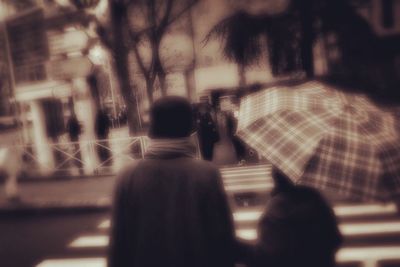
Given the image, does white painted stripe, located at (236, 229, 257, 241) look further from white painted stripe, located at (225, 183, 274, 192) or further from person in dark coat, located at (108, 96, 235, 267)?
person in dark coat, located at (108, 96, 235, 267)

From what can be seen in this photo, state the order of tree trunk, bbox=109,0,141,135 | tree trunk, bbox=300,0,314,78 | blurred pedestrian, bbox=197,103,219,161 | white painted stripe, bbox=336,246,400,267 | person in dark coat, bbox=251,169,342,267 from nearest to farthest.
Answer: person in dark coat, bbox=251,169,342,267
white painted stripe, bbox=336,246,400,267
tree trunk, bbox=300,0,314,78
blurred pedestrian, bbox=197,103,219,161
tree trunk, bbox=109,0,141,135

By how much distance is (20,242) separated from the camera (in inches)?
258

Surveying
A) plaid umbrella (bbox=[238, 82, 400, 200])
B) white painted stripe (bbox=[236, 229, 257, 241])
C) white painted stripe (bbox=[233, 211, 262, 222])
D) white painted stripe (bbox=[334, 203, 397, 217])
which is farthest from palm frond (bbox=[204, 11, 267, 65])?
plaid umbrella (bbox=[238, 82, 400, 200])

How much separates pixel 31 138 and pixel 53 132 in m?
1.23

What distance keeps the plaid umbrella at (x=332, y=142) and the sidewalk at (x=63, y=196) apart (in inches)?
231

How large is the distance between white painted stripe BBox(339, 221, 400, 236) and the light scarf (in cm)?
431

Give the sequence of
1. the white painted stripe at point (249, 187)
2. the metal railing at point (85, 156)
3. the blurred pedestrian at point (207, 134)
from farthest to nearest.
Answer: the metal railing at point (85, 156)
the blurred pedestrian at point (207, 134)
the white painted stripe at point (249, 187)

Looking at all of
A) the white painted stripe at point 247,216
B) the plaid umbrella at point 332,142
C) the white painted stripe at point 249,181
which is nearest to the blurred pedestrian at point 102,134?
the white painted stripe at point 249,181

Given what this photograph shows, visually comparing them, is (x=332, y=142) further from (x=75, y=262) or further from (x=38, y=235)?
(x=38, y=235)

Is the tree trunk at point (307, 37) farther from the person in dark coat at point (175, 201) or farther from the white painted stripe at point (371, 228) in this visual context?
the person in dark coat at point (175, 201)

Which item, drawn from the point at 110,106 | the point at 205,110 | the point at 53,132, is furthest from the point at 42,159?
the point at 110,106

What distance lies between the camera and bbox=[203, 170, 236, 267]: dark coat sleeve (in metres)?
2.00

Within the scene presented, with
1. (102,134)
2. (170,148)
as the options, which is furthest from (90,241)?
(102,134)

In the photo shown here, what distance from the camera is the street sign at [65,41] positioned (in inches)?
718
